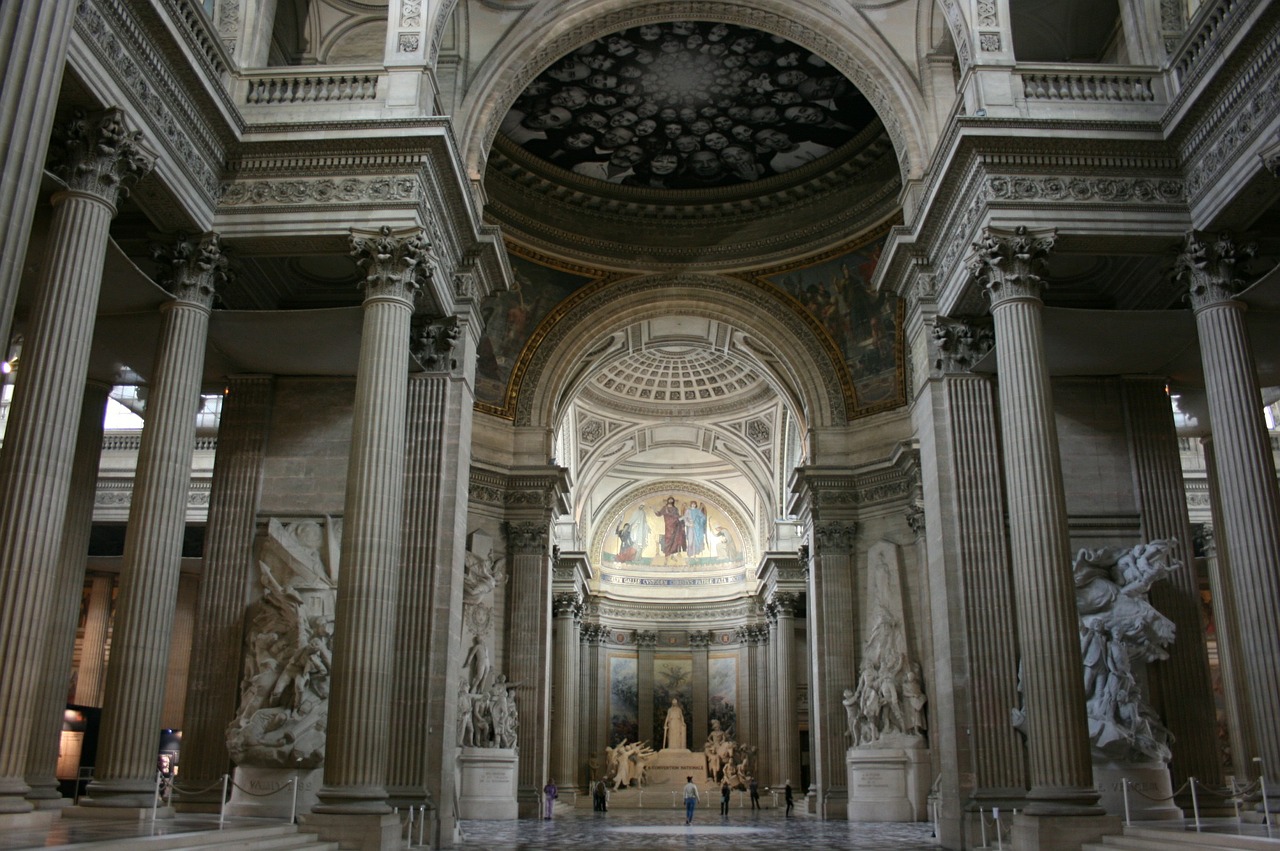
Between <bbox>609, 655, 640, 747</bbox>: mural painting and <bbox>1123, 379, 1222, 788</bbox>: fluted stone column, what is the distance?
104 feet

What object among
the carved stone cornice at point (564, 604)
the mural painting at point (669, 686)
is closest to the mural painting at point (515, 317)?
the carved stone cornice at point (564, 604)

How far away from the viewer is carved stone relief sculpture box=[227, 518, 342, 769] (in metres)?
13.9

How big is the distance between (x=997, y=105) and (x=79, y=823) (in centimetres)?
1333

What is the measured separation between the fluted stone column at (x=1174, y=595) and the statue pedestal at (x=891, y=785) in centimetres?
928

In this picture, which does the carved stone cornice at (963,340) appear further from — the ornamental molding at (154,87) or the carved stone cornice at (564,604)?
the carved stone cornice at (564,604)

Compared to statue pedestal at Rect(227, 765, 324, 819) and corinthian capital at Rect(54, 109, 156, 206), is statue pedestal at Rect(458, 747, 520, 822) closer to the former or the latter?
statue pedestal at Rect(227, 765, 324, 819)

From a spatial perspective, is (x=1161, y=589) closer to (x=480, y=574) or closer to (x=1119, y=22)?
(x=1119, y=22)

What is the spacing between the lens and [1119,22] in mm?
16203

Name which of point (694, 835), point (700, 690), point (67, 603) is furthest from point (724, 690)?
point (67, 603)

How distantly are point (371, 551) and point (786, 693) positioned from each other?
25.2m

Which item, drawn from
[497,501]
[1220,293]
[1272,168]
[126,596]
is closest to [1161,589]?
[1220,293]

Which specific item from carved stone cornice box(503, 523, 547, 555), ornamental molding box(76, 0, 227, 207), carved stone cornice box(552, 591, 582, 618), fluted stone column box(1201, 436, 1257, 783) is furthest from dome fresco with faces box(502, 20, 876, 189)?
carved stone cornice box(552, 591, 582, 618)

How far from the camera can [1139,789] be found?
13.5m

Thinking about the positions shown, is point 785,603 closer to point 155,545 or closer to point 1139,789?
point 1139,789
